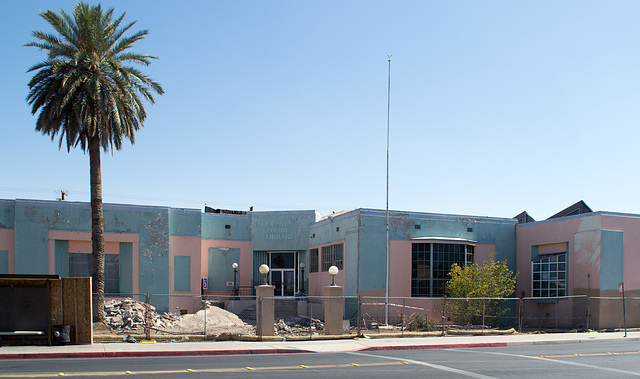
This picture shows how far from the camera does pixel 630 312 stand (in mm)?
29703

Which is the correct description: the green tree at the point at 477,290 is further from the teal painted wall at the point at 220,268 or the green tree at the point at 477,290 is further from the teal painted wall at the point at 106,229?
the teal painted wall at the point at 106,229

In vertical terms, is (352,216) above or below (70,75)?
below

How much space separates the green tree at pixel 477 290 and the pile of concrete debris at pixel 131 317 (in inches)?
556

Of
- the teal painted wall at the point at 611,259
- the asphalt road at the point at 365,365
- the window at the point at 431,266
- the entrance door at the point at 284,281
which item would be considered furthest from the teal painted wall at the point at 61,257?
the teal painted wall at the point at 611,259

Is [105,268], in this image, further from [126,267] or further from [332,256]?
[332,256]

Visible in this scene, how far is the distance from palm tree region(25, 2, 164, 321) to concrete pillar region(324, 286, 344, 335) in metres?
9.27

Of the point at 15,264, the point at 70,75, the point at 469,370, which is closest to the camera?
the point at 469,370

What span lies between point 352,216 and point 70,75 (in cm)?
1585

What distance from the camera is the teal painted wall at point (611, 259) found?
29359 mm

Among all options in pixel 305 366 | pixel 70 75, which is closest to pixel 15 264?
pixel 70 75

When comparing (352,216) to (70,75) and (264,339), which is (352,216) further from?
(70,75)

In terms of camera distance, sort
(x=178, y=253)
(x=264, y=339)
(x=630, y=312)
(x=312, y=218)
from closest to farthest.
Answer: (x=264, y=339)
(x=630, y=312)
(x=178, y=253)
(x=312, y=218)

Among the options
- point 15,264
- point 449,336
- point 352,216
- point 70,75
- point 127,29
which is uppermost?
point 127,29

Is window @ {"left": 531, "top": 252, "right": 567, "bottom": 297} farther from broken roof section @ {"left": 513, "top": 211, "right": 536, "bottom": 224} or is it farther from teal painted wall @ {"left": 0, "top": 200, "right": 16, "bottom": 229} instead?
teal painted wall @ {"left": 0, "top": 200, "right": 16, "bottom": 229}
